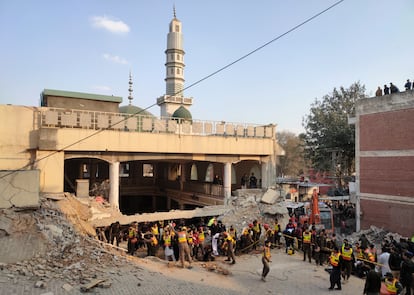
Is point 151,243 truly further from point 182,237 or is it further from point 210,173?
point 210,173

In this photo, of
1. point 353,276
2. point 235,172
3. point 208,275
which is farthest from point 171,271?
point 235,172

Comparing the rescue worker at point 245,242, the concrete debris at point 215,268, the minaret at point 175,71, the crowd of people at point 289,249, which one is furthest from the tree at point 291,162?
the concrete debris at point 215,268

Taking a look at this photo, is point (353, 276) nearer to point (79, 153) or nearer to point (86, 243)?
point (86, 243)

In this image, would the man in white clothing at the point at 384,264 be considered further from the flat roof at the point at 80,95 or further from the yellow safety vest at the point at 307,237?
the flat roof at the point at 80,95

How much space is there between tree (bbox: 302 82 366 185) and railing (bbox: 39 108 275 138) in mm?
8982

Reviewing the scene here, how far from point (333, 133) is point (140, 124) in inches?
729

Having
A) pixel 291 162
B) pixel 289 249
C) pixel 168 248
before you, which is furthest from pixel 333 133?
pixel 291 162

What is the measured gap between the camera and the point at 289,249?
44.3 feet

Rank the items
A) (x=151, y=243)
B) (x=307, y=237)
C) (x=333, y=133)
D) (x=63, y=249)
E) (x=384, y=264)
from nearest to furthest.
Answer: (x=63, y=249) < (x=384, y=264) < (x=151, y=243) < (x=307, y=237) < (x=333, y=133)

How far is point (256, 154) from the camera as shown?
22953mm

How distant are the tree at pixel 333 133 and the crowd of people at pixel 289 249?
16.9m

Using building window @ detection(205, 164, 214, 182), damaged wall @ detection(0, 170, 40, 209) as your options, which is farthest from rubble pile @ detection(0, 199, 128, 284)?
building window @ detection(205, 164, 214, 182)

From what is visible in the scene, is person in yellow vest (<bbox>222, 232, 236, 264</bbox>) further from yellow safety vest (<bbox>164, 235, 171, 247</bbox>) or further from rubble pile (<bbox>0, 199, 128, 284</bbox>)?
rubble pile (<bbox>0, 199, 128, 284</bbox>)

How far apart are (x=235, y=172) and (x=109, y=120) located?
13893mm
